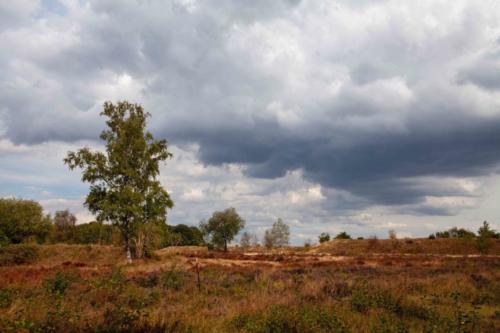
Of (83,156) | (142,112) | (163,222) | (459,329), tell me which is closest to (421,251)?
(163,222)

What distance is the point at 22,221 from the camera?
57344mm

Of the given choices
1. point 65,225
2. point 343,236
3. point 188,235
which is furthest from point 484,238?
point 65,225

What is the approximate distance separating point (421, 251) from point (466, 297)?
53.3 meters

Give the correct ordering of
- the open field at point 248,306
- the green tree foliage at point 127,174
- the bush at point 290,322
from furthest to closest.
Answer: the green tree foliage at point 127,174
the bush at point 290,322
the open field at point 248,306

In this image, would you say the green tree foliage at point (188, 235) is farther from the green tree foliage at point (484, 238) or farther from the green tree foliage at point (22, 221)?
the green tree foliage at point (484, 238)

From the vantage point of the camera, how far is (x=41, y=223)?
61.3 meters

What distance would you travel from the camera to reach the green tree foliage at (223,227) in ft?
301

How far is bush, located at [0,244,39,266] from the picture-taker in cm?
3678

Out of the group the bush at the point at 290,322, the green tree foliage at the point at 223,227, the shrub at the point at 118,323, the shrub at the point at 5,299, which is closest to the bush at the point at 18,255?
the shrub at the point at 5,299

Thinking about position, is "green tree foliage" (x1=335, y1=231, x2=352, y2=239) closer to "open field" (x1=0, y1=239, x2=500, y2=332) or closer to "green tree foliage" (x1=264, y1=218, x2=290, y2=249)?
"green tree foliage" (x1=264, y1=218, x2=290, y2=249)

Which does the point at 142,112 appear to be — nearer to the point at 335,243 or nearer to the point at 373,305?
the point at 373,305

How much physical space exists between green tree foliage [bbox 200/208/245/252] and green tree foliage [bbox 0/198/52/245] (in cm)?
3886

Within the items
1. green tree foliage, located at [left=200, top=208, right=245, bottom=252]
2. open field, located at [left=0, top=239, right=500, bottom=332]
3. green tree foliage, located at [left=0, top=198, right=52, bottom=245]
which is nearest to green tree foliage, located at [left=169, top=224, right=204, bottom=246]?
green tree foliage, located at [left=200, top=208, right=245, bottom=252]

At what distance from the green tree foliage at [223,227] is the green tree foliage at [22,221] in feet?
127
